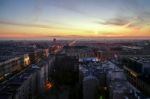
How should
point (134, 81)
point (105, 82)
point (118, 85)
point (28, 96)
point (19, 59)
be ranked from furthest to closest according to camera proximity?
point (19, 59) → point (134, 81) → point (105, 82) → point (28, 96) → point (118, 85)

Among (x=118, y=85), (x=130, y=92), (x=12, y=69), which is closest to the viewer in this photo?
(x=130, y=92)

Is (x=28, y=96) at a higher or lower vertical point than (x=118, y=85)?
lower

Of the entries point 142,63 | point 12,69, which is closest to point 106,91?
point 142,63

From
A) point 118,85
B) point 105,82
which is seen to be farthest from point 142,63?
point 118,85

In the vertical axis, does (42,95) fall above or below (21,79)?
below

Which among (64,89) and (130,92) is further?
(64,89)

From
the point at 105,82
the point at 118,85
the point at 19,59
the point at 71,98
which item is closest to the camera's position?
the point at 118,85

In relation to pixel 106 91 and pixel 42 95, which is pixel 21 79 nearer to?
A: pixel 42 95

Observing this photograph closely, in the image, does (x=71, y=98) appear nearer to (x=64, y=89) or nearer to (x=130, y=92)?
(x=64, y=89)

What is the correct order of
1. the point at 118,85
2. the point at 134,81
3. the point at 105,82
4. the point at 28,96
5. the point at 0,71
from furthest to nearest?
the point at 0,71
the point at 134,81
the point at 105,82
the point at 28,96
the point at 118,85
